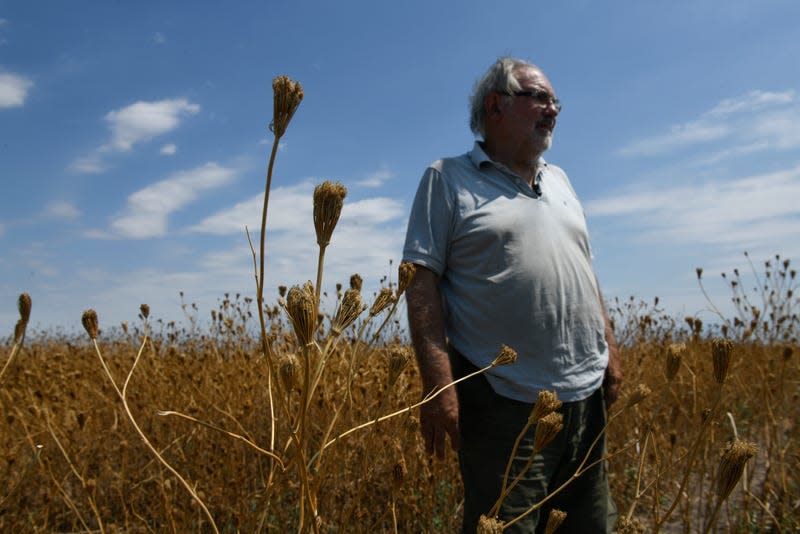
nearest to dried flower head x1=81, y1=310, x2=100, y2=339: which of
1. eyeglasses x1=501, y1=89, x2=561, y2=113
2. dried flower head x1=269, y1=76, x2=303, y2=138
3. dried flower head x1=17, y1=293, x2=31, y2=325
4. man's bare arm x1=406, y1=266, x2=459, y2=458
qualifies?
dried flower head x1=17, y1=293, x2=31, y2=325

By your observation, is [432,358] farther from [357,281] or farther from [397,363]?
[397,363]

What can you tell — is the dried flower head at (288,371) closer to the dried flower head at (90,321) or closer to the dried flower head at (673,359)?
the dried flower head at (90,321)

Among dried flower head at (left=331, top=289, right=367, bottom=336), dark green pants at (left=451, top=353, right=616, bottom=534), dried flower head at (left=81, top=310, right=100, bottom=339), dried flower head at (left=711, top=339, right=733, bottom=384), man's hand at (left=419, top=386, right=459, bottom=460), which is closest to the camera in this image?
dried flower head at (left=331, top=289, right=367, bottom=336)

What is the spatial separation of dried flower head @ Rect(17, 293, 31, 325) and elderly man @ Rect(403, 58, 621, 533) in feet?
3.67

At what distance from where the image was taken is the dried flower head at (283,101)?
0.73m

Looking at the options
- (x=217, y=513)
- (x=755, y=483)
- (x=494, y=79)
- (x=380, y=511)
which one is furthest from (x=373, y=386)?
(x=755, y=483)

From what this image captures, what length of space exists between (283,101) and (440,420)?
1.39m

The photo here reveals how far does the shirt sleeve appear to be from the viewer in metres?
2.12

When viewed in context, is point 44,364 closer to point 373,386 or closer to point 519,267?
point 373,386

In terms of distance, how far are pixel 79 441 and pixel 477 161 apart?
256 centimetres

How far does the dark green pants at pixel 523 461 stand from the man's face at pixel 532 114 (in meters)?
0.91

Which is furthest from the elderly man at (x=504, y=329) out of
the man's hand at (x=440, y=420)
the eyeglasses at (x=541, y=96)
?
the eyeglasses at (x=541, y=96)

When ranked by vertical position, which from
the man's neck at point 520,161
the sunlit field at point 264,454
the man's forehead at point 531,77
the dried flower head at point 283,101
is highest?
the man's forehead at point 531,77

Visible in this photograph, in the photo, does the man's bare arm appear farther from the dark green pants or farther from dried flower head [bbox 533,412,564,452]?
dried flower head [bbox 533,412,564,452]
